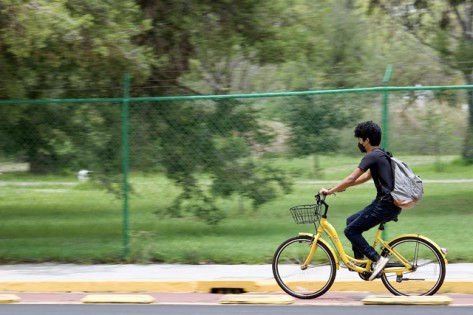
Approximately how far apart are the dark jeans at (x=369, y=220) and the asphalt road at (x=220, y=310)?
60 centimetres

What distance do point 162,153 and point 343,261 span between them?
12.4 ft

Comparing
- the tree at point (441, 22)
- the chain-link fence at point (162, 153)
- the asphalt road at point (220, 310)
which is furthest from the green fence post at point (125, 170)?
the tree at point (441, 22)

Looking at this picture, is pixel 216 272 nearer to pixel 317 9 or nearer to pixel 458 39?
pixel 317 9

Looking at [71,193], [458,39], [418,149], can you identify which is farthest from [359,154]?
[458,39]

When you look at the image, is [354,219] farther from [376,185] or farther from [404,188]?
[404,188]

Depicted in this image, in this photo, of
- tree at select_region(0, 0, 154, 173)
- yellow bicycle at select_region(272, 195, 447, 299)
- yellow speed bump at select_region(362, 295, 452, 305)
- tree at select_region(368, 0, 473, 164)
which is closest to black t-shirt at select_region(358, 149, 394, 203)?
yellow bicycle at select_region(272, 195, 447, 299)

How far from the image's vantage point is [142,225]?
12000mm

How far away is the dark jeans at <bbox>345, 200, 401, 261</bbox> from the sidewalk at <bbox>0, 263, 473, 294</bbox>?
2.34ft

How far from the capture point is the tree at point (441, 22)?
18.8 metres

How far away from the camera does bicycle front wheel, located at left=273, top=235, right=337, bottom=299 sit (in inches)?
350

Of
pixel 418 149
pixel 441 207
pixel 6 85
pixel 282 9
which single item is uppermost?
pixel 282 9

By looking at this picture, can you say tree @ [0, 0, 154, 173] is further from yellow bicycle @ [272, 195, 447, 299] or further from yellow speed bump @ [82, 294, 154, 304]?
yellow bicycle @ [272, 195, 447, 299]

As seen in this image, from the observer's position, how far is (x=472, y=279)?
9344 mm

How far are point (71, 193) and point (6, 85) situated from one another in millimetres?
1722
